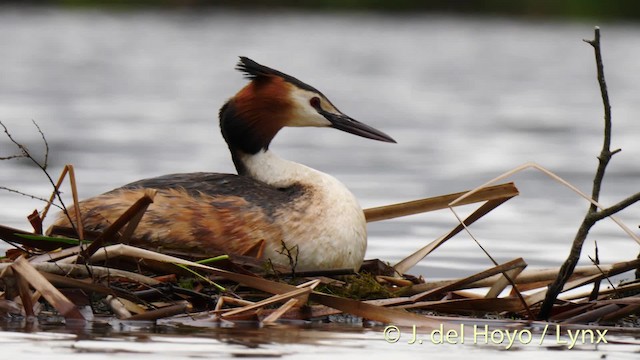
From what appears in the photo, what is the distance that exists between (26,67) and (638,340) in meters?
25.1

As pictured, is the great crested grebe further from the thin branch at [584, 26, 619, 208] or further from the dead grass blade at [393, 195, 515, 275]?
the thin branch at [584, 26, 619, 208]

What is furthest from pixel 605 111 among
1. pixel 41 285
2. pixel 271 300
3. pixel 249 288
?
pixel 41 285

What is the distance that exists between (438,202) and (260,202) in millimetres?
967

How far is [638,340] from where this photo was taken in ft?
20.3

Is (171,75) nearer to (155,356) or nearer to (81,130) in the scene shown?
(81,130)

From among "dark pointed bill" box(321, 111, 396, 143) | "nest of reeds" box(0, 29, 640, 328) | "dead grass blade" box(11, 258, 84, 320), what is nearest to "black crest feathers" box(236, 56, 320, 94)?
"dark pointed bill" box(321, 111, 396, 143)

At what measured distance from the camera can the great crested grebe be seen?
23.2 feet

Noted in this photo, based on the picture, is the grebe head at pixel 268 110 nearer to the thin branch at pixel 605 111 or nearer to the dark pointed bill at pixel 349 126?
the dark pointed bill at pixel 349 126

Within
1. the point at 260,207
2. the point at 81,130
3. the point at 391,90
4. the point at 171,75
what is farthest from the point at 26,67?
the point at 260,207

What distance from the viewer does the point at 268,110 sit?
7645mm

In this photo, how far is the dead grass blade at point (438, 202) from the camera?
741 centimetres

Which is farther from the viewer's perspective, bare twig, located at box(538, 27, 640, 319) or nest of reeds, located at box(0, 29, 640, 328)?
nest of reeds, located at box(0, 29, 640, 328)

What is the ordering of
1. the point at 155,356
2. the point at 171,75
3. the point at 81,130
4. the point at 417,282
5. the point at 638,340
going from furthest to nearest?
1. the point at 171,75
2. the point at 81,130
3. the point at 417,282
4. the point at 638,340
5. the point at 155,356

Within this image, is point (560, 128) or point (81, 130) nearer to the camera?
point (81, 130)
